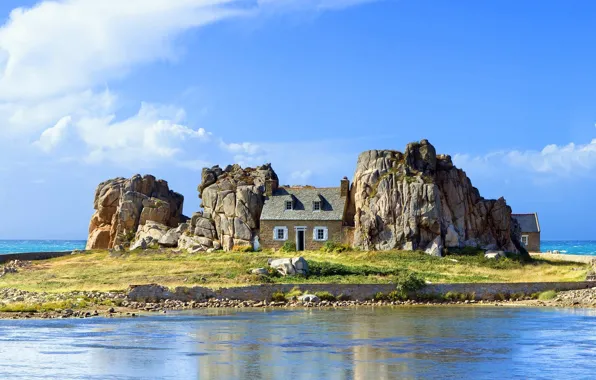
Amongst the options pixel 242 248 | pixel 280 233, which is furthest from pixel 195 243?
pixel 280 233

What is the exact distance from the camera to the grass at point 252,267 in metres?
51.9

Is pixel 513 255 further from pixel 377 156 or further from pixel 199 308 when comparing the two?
pixel 199 308

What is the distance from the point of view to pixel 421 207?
61.3 m

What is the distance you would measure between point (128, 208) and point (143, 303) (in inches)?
1180

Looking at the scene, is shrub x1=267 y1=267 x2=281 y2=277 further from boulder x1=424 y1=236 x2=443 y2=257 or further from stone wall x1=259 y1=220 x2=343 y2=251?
boulder x1=424 y1=236 x2=443 y2=257

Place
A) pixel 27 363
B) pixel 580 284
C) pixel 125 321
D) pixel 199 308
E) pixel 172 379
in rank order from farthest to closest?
pixel 580 284 < pixel 199 308 < pixel 125 321 < pixel 27 363 < pixel 172 379

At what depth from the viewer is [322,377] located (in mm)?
25906

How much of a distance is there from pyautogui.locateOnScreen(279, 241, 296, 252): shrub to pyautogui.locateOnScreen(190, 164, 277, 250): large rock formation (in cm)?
262

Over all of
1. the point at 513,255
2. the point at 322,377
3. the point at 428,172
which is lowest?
the point at 322,377

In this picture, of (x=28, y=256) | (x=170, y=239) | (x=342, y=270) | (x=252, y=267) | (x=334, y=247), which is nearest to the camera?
(x=342, y=270)

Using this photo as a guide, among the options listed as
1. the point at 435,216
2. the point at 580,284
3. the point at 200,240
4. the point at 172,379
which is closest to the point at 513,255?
the point at 435,216

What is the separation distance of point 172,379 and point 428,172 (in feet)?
137

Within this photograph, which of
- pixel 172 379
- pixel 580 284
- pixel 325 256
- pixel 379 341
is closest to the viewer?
pixel 172 379

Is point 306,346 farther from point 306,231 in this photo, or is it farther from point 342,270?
point 306,231
